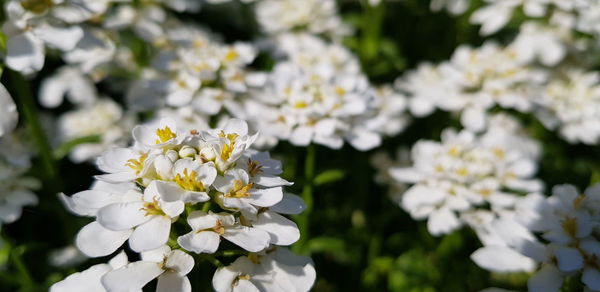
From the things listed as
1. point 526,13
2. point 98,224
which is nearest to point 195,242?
point 98,224

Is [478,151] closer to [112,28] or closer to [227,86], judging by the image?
[227,86]

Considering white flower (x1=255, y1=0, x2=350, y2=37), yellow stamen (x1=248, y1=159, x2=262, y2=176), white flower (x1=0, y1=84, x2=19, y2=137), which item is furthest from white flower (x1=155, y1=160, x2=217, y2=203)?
white flower (x1=255, y1=0, x2=350, y2=37)

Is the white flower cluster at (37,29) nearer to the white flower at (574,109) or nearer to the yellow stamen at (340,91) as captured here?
the yellow stamen at (340,91)

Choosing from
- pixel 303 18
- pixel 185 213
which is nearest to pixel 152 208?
pixel 185 213

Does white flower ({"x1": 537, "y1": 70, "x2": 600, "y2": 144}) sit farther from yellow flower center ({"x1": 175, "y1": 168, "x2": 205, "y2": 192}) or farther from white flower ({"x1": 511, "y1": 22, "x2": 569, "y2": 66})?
yellow flower center ({"x1": 175, "y1": 168, "x2": 205, "y2": 192})

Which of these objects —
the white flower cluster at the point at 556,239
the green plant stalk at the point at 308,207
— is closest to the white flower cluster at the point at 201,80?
→ the green plant stalk at the point at 308,207
